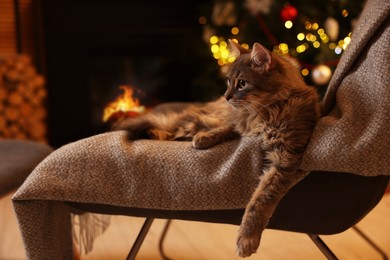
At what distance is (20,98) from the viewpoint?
10.4ft

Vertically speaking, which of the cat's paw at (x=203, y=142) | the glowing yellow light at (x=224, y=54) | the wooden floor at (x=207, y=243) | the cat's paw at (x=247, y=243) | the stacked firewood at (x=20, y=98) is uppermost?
the cat's paw at (x=203, y=142)

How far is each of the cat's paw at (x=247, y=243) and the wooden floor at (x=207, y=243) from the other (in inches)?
35.6

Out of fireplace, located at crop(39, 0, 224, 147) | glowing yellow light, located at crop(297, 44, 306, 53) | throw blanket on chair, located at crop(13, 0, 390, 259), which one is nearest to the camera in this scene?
throw blanket on chair, located at crop(13, 0, 390, 259)

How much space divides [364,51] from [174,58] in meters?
2.34

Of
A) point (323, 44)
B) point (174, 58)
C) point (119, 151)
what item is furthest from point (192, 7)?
point (119, 151)

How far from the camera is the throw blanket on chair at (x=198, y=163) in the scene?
1.12 meters

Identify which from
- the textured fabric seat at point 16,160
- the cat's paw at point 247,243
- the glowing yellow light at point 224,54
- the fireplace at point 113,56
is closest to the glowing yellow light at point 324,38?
the glowing yellow light at point 224,54

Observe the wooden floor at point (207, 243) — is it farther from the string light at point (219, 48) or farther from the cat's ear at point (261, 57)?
the string light at point (219, 48)

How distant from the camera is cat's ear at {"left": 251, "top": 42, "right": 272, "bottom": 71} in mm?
1271

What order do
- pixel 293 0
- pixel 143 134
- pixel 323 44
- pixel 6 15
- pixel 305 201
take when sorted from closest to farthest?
pixel 305 201, pixel 143 134, pixel 323 44, pixel 293 0, pixel 6 15

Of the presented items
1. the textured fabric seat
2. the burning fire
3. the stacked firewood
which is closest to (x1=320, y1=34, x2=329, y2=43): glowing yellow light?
the burning fire

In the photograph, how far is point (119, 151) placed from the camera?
1.26 meters

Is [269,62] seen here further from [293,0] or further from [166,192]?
[293,0]

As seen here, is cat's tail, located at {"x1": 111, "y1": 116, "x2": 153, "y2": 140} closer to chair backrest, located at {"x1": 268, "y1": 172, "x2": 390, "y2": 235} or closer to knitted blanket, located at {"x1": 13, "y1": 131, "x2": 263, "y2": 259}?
knitted blanket, located at {"x1": 13, "y1": 131, "x2": 263, "y2": 259}
